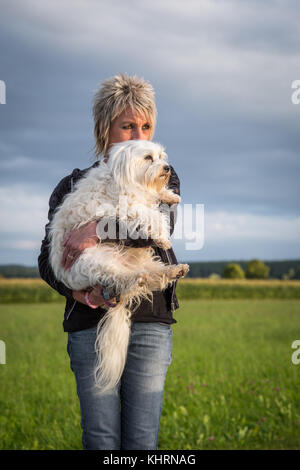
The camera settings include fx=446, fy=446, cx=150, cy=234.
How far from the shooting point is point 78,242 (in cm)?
319

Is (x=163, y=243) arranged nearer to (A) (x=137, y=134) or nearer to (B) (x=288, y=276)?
(A) (x=137, y=134)

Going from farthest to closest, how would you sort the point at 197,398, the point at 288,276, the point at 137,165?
the point at 288,276
the point at 197,398
the point at 137,165

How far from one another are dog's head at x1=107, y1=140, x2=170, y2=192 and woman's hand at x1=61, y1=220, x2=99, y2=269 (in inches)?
17.3

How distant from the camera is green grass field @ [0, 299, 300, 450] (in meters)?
6.38

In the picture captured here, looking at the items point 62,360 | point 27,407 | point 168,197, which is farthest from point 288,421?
point 62,360

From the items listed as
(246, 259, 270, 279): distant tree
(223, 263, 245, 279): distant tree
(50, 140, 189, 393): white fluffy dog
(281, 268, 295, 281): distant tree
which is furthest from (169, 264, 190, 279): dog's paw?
(246, 259, 270, 279): distant tree

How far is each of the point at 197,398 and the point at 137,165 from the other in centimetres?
529

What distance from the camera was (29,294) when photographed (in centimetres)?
3356

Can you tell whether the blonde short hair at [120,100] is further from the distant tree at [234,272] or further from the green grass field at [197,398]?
the distant tree at [234,272]

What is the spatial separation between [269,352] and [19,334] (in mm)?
9894

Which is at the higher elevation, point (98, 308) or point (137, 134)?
point (137, 134)

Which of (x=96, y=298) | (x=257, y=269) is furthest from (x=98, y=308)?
(x=257, y=269)

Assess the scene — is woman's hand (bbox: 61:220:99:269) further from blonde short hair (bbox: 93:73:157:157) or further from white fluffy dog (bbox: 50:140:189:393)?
blonde short hair (bbox: 93:73:157:157)

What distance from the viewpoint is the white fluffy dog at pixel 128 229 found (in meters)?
3.05
